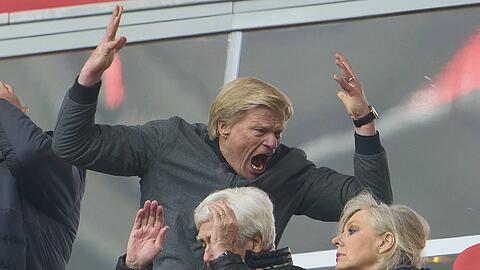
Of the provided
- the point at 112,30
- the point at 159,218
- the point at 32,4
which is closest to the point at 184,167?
the point at 159,218

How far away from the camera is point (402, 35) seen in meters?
8.16

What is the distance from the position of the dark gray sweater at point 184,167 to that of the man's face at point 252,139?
0.04m

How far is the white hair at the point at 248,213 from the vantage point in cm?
513

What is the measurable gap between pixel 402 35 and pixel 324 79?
43 centimetres

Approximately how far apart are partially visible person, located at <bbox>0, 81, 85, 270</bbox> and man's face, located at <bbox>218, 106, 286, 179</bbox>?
0.67m

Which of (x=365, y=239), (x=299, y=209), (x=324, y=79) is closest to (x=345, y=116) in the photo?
(x=324, y=79)

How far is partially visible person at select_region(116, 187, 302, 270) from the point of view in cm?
498

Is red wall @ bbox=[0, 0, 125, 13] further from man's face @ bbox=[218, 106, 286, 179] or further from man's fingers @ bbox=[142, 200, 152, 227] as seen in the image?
man's fingers @ bbox=[142, 200, 152, 227]

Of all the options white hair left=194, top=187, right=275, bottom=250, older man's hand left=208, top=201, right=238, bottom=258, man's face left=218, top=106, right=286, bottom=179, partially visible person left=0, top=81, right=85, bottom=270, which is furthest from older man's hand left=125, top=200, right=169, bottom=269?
partially visible person left=0, top=81, right=85, bottom=270

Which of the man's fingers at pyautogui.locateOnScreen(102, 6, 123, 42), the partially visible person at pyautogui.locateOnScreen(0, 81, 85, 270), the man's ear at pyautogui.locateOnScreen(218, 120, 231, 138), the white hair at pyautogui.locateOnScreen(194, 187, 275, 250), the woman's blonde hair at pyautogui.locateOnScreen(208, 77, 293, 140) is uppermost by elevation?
the man's fingers at pyautogui.locateOnScreen(102, 6, 123, 42)

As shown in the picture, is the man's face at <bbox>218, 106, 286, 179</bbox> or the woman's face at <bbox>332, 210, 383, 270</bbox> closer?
the woman's face at <bbox>332, 210, 383, 270</bbox>

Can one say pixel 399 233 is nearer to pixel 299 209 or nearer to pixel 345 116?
pixel 299 209

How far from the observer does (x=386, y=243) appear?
5098 millimetres

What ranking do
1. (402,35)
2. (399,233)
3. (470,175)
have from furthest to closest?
1. (402,35)
2. (470,175)
3. (399,233)
